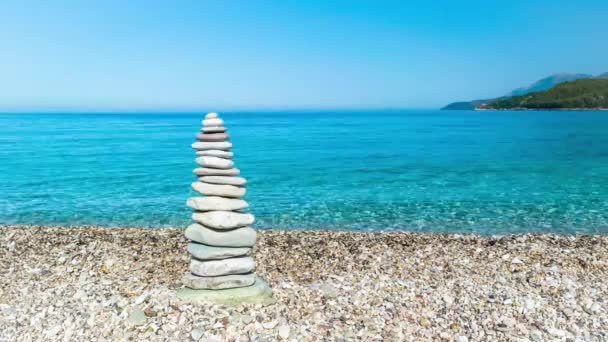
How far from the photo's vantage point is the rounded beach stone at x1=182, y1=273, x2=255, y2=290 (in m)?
10.4

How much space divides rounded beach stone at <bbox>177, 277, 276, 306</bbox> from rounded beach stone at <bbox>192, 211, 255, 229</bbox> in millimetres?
1282

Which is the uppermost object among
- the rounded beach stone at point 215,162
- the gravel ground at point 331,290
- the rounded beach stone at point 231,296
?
the rounded beach stone at point 215,162

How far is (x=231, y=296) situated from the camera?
34.0ft

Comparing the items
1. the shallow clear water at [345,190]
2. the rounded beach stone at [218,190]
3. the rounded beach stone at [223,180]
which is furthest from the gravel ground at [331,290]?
the shallow clear water at [345,190]

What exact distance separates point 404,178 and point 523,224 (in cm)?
1378

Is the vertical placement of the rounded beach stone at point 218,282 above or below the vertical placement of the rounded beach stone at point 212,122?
below

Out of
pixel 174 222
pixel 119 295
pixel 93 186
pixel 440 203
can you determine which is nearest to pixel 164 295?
pixel 119 295

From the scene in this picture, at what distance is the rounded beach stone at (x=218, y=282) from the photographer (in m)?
10.4

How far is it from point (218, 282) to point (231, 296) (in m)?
0.39

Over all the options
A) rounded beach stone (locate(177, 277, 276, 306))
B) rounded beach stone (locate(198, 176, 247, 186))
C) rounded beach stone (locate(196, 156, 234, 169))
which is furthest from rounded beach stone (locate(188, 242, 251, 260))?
rounded beach stone (locate(196, 156, 234, 169))

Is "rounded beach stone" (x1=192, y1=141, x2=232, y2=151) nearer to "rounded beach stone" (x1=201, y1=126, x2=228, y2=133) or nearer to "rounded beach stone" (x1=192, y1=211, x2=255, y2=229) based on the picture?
"rounded beach stone" (x1=201, y1=126, x2=228, y2=133)

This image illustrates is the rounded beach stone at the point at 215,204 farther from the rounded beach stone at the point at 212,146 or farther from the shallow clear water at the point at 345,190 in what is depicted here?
the shallow clear water at the point at 345,190

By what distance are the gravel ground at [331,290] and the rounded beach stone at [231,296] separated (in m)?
0.23

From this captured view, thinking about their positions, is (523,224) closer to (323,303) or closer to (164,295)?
(323,303)
